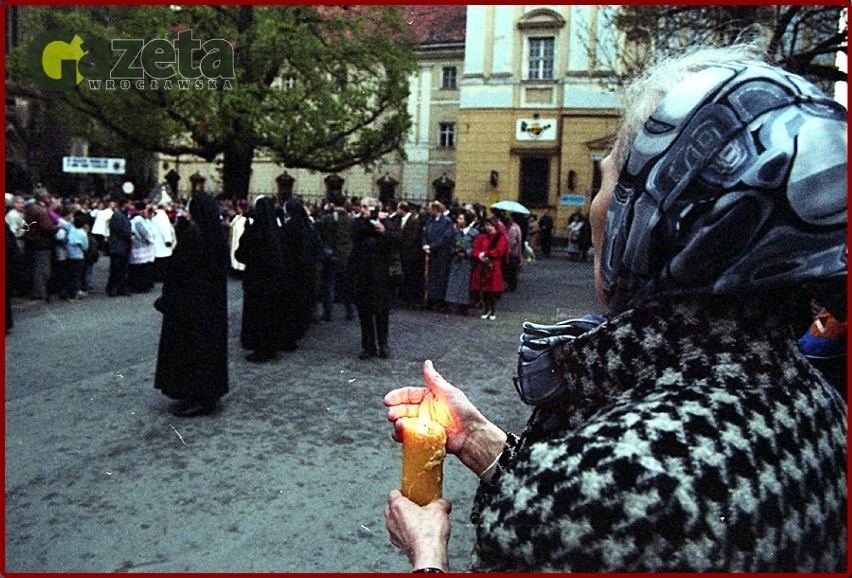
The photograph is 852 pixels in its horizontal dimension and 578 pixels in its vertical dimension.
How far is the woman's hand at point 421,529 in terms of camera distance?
1199mm

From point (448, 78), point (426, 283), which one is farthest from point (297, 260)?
point (448, 78)

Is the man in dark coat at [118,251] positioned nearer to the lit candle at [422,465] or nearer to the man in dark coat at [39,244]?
the man in dark coat at [39,244]

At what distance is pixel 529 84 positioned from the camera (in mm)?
28828

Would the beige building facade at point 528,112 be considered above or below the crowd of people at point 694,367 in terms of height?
above

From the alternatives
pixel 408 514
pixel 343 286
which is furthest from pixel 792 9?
pixel 408 514

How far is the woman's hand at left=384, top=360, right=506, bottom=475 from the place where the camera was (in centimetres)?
140

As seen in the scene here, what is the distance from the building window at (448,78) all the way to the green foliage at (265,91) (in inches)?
531

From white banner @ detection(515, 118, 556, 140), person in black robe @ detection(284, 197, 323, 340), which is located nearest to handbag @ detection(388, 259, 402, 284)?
person in black robe @ detection(284, 197, 323, 340)

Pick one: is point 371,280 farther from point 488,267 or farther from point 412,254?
point 412,254

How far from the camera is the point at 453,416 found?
1.43 meters

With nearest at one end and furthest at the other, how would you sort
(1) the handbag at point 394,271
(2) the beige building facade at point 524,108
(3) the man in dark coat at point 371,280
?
(3) the man in dark coat at point 371,280 → (1) the handbag at point 394,271 → (2) the beige building facade at point 524,108

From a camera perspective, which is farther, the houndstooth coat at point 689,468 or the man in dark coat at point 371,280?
the man in dark coat at point 371,280

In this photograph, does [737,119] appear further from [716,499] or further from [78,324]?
[78,324]

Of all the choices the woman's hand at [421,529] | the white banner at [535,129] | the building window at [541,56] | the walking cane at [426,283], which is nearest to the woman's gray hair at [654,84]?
the woman's hand at [421,529]
